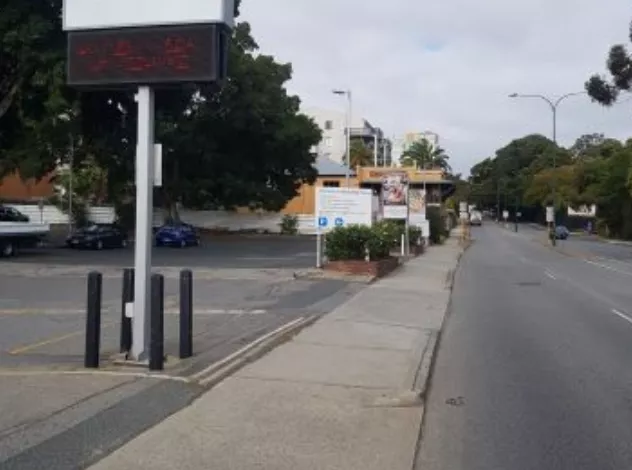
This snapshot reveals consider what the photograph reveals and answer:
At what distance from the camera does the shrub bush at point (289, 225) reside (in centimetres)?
7212

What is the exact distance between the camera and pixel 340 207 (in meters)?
30.8

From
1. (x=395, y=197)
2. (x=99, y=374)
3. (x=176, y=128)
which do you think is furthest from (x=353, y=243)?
(x=176, y=128)

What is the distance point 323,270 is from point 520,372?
676 inches

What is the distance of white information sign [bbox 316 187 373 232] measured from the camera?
3069 cm

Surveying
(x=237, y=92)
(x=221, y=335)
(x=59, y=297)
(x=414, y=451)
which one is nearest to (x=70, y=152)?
(x=237, y=92)

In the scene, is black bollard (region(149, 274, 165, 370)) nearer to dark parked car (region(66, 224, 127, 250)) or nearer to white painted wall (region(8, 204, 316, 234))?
dark parked car (region(66, 224, 127, 250))

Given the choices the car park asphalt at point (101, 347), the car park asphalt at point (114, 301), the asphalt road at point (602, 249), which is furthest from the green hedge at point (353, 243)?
the asphalt road at point (602, 249)

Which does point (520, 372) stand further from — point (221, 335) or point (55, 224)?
point (55, 224)

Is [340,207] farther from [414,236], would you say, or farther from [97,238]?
[97,238]

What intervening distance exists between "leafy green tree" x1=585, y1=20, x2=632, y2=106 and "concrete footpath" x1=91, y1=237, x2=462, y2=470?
35.5 metres

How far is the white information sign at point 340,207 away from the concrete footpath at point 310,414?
16.5 m

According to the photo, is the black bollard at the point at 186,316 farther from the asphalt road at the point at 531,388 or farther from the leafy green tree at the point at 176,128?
the leafy green tree at the point at 176,128

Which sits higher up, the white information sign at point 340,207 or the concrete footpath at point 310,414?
the white information sign at point 340,207

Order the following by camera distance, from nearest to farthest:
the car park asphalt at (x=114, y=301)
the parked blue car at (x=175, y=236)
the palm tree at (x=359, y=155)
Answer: the car park asphalt at (x=114, y=301) → the parked blue car at (x=175, y=236) → the palm tree at (x=359, y=155)
